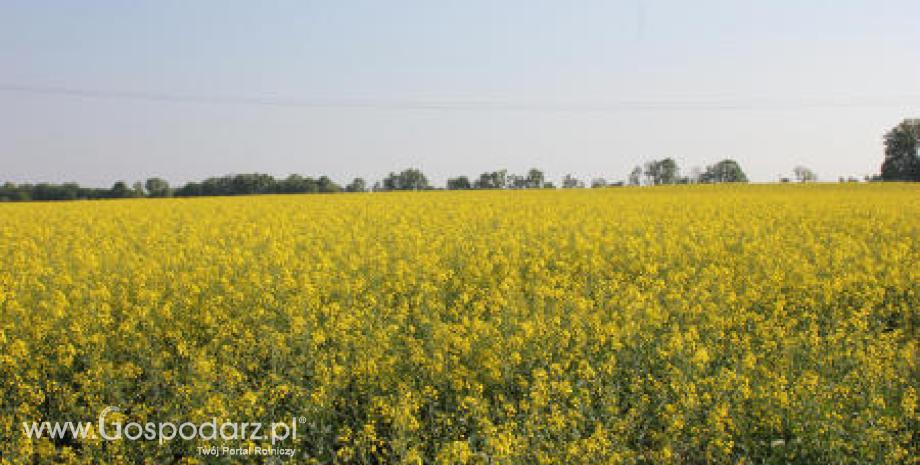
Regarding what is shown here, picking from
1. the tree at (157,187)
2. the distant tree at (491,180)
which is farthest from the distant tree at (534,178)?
the tree at (157,187)

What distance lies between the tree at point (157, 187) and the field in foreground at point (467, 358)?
63.2 meters

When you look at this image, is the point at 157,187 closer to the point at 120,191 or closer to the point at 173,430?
the point at 120,191

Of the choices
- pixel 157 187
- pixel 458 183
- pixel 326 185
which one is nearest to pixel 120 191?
pixel 157 187

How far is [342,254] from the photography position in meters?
10.1

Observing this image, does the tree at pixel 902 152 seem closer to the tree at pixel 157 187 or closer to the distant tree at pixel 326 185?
the distant tree at pixel 326 185

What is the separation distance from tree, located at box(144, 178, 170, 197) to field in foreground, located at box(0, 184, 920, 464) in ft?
207

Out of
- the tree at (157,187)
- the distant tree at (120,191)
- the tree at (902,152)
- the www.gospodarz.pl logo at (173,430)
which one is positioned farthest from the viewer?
the tree at (902,152)

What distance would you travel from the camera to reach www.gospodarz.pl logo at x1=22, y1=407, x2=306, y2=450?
4273 mm

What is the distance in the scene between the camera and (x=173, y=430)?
14.7 feet

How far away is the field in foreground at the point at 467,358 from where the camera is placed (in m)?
4.37

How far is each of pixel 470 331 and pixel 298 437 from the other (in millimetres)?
2284

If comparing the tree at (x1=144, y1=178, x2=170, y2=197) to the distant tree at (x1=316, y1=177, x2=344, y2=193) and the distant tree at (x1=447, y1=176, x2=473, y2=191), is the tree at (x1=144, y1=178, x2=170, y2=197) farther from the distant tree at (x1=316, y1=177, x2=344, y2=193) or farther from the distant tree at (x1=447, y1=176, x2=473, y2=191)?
the distant tree at (x1=447, y1=176, x2=473, y2=191)

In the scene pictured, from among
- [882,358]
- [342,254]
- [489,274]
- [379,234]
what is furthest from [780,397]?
[379,234]

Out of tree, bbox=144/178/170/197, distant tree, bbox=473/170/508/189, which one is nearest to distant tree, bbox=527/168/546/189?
distant tree, bbox=473/170/508/189
